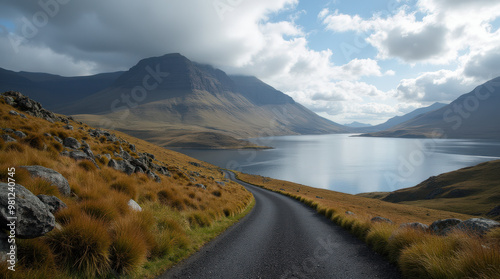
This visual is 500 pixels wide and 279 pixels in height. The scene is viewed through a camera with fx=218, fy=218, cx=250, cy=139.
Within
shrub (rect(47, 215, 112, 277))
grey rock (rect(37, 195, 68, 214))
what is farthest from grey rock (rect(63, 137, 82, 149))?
shrub (rect(47, 215, 112, 277))

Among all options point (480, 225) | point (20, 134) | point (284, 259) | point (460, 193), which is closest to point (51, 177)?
point (20, 134)

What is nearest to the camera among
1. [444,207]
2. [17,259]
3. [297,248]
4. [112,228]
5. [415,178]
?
[17,259]

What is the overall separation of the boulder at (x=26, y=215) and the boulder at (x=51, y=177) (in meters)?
2.80

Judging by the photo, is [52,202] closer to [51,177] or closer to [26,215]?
[26,215]

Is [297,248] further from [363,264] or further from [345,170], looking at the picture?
[345,170]

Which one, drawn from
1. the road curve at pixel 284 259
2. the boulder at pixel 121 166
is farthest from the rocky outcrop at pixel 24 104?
the road curve at pixel 284 259

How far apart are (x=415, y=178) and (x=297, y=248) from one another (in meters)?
117

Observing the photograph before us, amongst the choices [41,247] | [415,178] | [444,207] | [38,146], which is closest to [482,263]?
[41,247]

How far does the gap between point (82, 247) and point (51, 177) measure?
3.79 metres

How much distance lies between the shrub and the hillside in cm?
6559

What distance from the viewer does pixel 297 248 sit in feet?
31.0

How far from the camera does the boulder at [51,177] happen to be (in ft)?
24.0

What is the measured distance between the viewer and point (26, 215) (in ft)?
15.2

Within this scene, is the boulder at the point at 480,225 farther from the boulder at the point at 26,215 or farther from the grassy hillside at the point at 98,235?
the boulder at the point at 26,215
